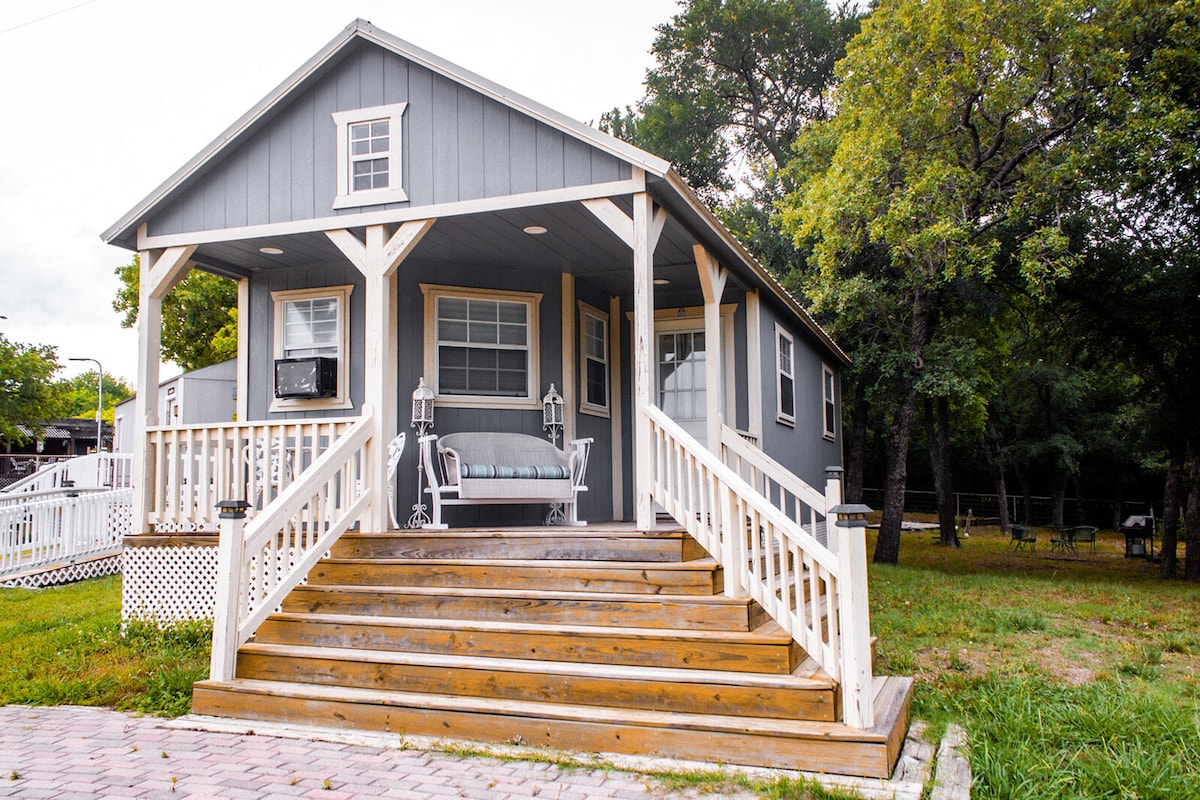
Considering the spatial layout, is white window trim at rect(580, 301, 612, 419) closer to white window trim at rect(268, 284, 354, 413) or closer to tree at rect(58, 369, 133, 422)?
white window trim at rect(268, 284, 354, 413)

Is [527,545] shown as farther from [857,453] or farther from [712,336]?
[857,453]

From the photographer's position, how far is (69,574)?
11.4 meters

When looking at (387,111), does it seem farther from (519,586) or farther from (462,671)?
(462,671)

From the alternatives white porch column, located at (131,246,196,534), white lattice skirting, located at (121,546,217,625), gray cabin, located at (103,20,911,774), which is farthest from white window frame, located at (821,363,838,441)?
white porch column, located at (131,246,196,534)

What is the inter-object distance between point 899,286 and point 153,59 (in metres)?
13.4

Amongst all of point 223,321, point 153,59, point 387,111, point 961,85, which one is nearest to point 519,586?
point 387,111

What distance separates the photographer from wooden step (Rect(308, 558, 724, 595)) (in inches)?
204

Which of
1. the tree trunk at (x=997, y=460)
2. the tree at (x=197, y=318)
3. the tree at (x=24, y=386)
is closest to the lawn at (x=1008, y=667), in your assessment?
the tree trunk at (x=997, y=460)

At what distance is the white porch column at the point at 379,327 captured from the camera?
652 cm

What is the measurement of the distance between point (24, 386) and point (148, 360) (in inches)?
932

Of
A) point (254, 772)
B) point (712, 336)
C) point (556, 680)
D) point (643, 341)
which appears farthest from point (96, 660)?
point (712, 336)

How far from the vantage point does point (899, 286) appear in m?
13.6

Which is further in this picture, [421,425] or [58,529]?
[58,529]

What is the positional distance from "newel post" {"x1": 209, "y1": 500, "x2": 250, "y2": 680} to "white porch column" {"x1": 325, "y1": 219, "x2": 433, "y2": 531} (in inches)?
52.5
